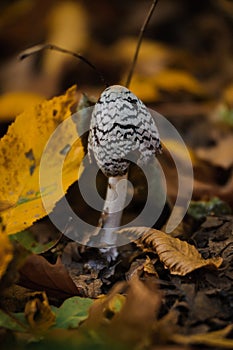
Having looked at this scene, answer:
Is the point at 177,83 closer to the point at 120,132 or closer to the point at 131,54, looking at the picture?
the point at 131,54

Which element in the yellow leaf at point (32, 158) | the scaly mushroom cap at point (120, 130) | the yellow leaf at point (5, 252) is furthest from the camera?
the yellow leaf at point (32, 158)

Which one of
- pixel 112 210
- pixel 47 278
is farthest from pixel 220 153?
pixel 47 278

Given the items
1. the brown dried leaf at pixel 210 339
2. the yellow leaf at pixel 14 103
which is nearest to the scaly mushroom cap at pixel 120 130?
the brown dried leaf at pixel 210 339

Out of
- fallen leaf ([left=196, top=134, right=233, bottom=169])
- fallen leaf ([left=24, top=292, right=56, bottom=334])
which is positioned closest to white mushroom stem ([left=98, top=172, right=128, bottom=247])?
fallen leaf ([left=24, top=292, right=56, bottom=334])

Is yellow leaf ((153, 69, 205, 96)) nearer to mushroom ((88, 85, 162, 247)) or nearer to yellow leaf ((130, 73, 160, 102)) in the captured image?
yellow leaf ((130, 73, 160, 102))

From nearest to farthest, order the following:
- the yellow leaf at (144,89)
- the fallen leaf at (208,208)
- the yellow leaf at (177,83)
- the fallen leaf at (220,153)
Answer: the fallen leaf at (208,208)
the fallen leaf at (220,153)
the yellow leaf at (144,89)
the yellow leaf at (177,83)

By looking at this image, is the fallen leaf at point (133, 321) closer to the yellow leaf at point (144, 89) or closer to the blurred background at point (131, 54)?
the blurred background at point (131, 54)

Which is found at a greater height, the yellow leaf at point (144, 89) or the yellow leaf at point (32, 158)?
the yellow leaf at point (32, 158)

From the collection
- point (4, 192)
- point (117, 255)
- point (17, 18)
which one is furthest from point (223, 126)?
point (17, 18)
